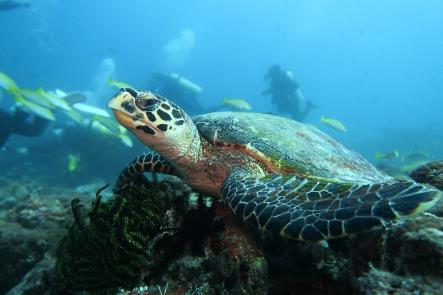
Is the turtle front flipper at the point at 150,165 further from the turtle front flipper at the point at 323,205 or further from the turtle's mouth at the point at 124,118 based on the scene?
the turtle front flipper at the point at 323,205

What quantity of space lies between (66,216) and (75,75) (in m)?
104

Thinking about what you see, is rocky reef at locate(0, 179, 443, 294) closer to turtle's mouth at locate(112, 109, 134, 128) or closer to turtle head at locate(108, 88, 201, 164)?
turtle head at locate(108, 88, 201, 164)

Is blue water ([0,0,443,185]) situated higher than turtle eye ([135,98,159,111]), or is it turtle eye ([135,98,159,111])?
blue water ([0,0,443,185])

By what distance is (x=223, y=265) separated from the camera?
237 centimetres

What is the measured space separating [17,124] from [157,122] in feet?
33.6

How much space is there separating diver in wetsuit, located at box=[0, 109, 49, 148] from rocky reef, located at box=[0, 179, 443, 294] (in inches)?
374

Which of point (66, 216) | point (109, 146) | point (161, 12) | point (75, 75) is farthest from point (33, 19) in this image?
point (66, 216)

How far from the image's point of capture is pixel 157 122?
123 inches

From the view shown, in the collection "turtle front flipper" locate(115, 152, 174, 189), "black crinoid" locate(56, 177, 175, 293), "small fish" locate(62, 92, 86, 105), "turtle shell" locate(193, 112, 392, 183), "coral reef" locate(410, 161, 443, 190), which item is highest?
"small fish" locate(62, 92, 86, 105)

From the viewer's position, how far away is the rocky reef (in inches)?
70.2

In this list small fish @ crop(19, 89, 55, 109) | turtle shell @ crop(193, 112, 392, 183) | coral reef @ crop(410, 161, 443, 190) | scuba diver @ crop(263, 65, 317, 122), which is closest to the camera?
turtle shell @ crop(193, 112, 392, 183)

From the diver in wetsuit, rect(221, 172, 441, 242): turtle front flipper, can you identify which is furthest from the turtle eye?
the diver in wetsuit

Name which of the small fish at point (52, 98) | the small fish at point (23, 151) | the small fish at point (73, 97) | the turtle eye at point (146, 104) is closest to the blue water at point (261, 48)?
the small fish at point (23, 151)

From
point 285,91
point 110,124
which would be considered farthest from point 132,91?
point 285,91
